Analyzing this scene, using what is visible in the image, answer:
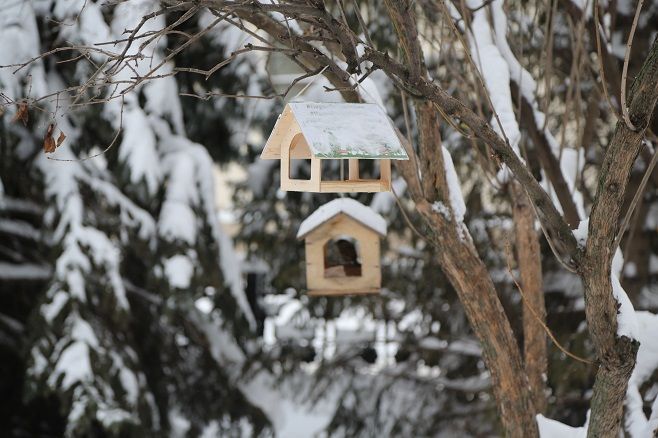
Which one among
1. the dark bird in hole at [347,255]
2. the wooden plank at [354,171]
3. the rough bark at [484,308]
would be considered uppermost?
the wooden plank at [354,171]

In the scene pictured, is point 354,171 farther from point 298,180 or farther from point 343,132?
point 343,132

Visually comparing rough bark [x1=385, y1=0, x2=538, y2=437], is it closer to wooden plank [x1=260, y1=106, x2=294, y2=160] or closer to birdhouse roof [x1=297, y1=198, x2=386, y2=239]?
wooden plank [x1=260, y1=106, x2=294, y2=160]

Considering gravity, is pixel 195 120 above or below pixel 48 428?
above

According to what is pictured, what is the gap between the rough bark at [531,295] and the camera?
2430mm

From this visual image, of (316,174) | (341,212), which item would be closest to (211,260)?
(341,212)

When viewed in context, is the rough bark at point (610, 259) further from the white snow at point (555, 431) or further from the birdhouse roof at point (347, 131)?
the birdhouse roof at point (347, 131)

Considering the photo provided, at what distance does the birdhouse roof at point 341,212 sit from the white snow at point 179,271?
1.01 meters

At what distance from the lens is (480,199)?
4.60 metres

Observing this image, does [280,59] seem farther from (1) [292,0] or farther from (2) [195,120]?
(1) [292,0]

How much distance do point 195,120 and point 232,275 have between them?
55.2 inches

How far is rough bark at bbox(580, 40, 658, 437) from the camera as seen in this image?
1.56 m

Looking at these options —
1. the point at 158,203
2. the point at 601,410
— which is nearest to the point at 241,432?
the point at 158,203

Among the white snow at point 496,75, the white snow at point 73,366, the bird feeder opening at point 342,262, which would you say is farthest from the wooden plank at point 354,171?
the white snow at point 73,366

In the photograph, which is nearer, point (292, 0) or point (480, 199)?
point (292, 0)
